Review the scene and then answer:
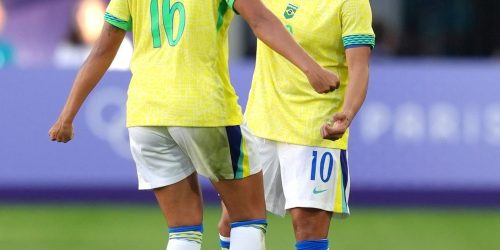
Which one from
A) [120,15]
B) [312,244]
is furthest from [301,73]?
[120,15]

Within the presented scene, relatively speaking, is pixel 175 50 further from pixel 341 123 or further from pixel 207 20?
pixel 341 123

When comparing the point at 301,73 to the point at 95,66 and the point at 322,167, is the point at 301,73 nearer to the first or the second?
the point at 322,167

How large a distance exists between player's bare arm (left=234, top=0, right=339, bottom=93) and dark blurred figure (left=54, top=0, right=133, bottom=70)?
9981 mm

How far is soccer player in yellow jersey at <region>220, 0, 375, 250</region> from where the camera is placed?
746 cm

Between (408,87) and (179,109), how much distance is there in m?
6.61

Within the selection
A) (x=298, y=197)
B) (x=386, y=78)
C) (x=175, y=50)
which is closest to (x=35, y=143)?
(x=386, y=78)

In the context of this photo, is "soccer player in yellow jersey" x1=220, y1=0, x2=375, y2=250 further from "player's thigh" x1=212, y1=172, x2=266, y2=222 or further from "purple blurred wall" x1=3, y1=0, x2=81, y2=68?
"purple blurred wall" x1=3, y1=0, x2=81, y2=68

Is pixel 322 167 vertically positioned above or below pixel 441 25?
below

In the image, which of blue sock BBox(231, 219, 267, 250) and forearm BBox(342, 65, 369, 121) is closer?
blue sock BBox(231, 219, 267, 250)

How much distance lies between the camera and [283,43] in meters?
6.34

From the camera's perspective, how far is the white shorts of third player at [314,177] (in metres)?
7.55

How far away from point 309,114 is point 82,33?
9.58 meters

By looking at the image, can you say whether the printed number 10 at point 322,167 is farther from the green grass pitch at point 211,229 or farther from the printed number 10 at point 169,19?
the green grass pitch at point 211,229

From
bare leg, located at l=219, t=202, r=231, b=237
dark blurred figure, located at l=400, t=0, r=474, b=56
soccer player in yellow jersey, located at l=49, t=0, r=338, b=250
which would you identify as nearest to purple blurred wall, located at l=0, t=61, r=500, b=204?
bare leg, located at l=219, t=202, r=231, b=237
